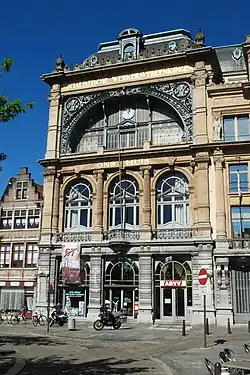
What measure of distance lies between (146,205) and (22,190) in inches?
594

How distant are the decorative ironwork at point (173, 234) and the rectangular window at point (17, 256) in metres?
14.6

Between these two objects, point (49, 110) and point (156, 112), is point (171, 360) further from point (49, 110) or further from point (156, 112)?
point (49, 110)

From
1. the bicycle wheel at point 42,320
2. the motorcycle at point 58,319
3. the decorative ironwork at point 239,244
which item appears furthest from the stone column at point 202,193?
the bicycle wheel at point 42,320

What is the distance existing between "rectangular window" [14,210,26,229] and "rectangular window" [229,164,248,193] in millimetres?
19915

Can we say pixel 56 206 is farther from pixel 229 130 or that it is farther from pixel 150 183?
pixel 229 130

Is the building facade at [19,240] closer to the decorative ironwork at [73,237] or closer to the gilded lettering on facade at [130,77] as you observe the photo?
the decorative ironwork at [73,237]

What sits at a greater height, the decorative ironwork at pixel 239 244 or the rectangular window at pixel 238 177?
the rectangular window at pixel 238 177

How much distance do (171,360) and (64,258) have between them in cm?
1971

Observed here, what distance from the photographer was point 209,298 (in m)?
28.8

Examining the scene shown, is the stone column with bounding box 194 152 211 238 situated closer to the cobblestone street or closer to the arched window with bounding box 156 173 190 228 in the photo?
the arched window with bounding box 156 173 190 228

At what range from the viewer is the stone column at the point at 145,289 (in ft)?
98.5

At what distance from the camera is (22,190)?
42125 mm

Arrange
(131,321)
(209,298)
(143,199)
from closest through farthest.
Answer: (209,298), (131,321), (143,199)

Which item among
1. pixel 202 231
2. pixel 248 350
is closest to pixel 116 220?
pixel 202 231
